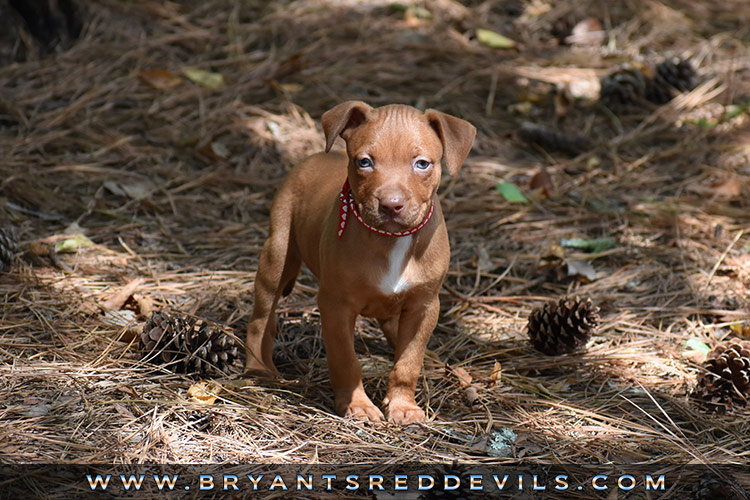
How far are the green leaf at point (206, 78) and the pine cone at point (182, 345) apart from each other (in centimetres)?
327

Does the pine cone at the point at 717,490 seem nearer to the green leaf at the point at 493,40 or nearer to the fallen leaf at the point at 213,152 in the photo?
the fallen leaf at the point at 213,152

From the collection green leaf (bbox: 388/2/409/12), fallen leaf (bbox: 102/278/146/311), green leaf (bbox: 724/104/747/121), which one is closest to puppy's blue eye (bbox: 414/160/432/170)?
fallen leaf (bbox: 102/278/146/311)

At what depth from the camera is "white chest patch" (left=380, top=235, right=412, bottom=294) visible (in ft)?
10.9

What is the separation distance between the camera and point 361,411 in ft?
11.2

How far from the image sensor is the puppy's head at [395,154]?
3.05m

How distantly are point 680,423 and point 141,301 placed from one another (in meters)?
2.62

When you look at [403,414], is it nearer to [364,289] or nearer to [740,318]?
[364,289]

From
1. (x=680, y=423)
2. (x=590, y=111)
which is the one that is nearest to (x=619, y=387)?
(x=680, y=423)

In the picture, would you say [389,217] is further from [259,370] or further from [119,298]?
[119,298]

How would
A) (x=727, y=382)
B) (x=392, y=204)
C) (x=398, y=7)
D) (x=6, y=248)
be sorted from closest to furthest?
(x=392, y=204) → (x=727, y=382) → (x=6, y=248) → (x=398, y=7)

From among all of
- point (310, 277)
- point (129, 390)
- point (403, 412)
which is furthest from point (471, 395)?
point (310, 277)

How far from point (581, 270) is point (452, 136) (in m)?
1.80

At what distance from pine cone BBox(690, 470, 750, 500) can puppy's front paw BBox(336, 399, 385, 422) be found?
1.24 metres

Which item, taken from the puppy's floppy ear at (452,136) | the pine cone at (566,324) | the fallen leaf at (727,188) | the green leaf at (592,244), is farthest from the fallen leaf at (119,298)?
the fallen leaf at (727,188)
